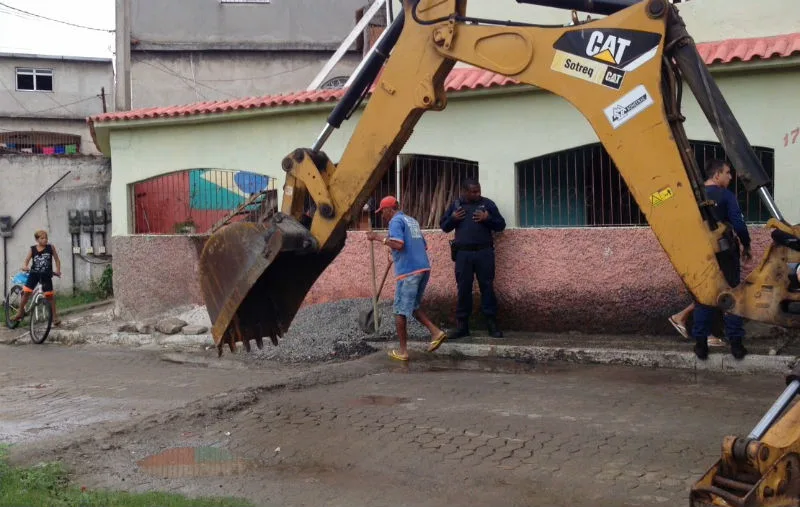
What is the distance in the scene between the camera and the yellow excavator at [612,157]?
434 cm

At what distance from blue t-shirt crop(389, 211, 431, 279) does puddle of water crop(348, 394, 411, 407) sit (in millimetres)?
2043

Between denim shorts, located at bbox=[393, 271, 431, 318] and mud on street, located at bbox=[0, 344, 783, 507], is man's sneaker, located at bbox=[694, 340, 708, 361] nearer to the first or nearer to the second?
mud on street, located at bbox=[0, 344, 783, 507]

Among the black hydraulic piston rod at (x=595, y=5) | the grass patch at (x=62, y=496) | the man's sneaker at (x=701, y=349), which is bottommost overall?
the grass patch at (x=62, y=496)

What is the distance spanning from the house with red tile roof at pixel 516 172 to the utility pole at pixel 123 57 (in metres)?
6.76

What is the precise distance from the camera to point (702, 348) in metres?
8.48

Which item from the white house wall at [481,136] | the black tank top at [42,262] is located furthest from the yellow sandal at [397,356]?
the black tank top at [42,262]

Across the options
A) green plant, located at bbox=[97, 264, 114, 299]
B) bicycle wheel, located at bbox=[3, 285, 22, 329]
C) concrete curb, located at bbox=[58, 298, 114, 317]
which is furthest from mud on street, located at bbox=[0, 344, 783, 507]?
green plant, located at bbox=[97, 264, 114, 299]

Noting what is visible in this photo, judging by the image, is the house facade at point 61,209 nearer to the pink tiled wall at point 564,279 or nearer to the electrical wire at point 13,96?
the pink tiled wall at point 564,279

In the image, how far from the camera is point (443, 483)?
17.3ft

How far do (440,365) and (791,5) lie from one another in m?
5.98

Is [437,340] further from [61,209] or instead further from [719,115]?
[61,209]

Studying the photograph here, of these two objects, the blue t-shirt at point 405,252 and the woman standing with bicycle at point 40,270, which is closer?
the blue t-shirt at point 405,252

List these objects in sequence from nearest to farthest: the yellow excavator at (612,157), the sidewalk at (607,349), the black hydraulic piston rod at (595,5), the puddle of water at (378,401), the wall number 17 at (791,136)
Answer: the yellow excavator at (612,157) → the black hydraulic piston rod at (595,5) → the puddle of water at (378,401) → the sidewalk at (607,349) → the wall number 17 at (791,136)

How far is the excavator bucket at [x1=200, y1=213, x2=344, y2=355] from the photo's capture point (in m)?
6.45
